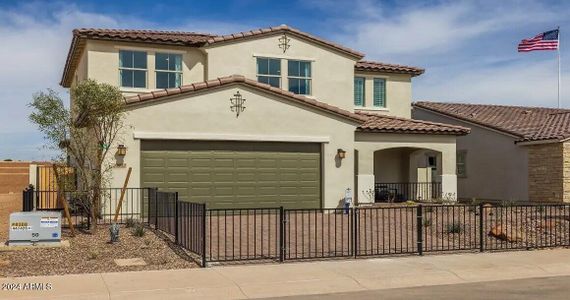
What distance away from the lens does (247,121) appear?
21.5 meters

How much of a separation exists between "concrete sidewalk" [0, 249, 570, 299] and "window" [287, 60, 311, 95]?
13.2 metres

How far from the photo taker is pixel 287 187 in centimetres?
2214

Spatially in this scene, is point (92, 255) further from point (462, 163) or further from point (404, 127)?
point (462, 163)

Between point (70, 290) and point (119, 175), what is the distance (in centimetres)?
968

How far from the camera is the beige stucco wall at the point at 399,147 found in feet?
83.6

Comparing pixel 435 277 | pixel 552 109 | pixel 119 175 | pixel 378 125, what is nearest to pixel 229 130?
pixel 119 175

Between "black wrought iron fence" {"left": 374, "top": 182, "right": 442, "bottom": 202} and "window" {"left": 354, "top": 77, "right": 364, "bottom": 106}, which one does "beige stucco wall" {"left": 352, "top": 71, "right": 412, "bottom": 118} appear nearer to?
"window" {"left": 354, "top": 77, "right": 364, "bottom": 106}

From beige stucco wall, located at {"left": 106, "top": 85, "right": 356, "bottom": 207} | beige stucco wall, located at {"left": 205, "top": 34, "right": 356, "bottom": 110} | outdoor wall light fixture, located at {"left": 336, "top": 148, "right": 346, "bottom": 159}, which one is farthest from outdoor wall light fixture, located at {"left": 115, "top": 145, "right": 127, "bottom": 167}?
outdoor wall light fixture, located at {"left": 336, "top": 148, "right": 346, "bottom": 159}

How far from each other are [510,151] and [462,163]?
325cm

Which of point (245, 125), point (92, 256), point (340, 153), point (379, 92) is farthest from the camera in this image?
point (379, 92)

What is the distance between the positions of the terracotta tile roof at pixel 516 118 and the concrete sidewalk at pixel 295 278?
15807 millimetres

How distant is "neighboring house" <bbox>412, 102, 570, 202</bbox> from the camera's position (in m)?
27.3

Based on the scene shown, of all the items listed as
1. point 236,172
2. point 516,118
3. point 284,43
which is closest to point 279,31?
point 284,43

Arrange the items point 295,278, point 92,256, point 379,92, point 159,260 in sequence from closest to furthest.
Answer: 1. point 295,278
2. point 159,260
3. point 92,256
4. point 379,92
